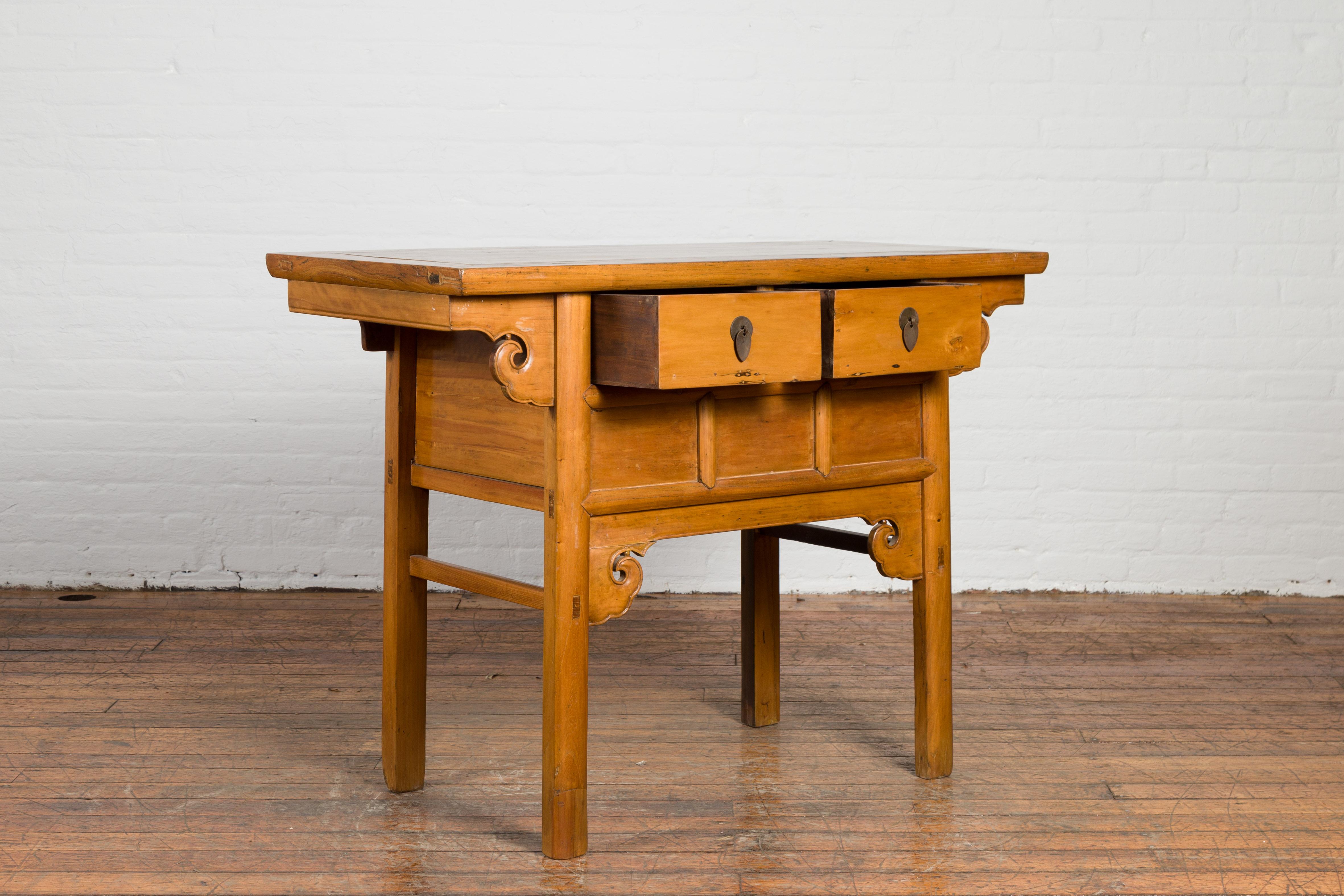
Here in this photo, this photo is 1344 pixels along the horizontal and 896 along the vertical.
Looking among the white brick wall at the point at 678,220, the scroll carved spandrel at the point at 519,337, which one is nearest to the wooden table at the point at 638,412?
the scroll carved spandrel at the point at 519,337

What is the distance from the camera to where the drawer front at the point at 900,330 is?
2291 mm

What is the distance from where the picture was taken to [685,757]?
9.12 feet

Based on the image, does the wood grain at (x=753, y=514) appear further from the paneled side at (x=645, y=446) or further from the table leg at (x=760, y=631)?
the table leg at (x=760, y=631)

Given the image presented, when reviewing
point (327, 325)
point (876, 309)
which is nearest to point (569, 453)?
point (876, 309)

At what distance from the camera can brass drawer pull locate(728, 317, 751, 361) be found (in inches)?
85.3

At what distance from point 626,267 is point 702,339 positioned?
6.5 inches

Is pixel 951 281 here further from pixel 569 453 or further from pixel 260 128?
pixel 260 128

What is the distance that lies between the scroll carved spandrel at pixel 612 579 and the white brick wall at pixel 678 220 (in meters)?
1.99

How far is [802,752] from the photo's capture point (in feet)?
9.26

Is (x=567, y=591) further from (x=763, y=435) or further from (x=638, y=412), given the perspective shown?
(x=763, y=435)

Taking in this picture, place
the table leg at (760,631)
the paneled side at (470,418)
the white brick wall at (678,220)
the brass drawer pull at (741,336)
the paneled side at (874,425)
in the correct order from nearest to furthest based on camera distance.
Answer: the brass drawer pull at (741,336) < the paneled side at (470,418) < the paneled side at (874,425) < the table leg at (760,631) < the white brick wall at (678,220)

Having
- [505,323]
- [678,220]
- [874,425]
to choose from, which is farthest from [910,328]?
[678,220]

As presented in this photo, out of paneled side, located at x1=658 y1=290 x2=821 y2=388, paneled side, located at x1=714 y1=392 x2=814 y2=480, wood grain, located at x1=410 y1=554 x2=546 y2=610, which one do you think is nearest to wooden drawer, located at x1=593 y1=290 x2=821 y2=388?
paneled side, located at x1=658 y1=290 x2=821 y2=388

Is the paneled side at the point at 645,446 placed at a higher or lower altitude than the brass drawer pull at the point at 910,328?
lower
